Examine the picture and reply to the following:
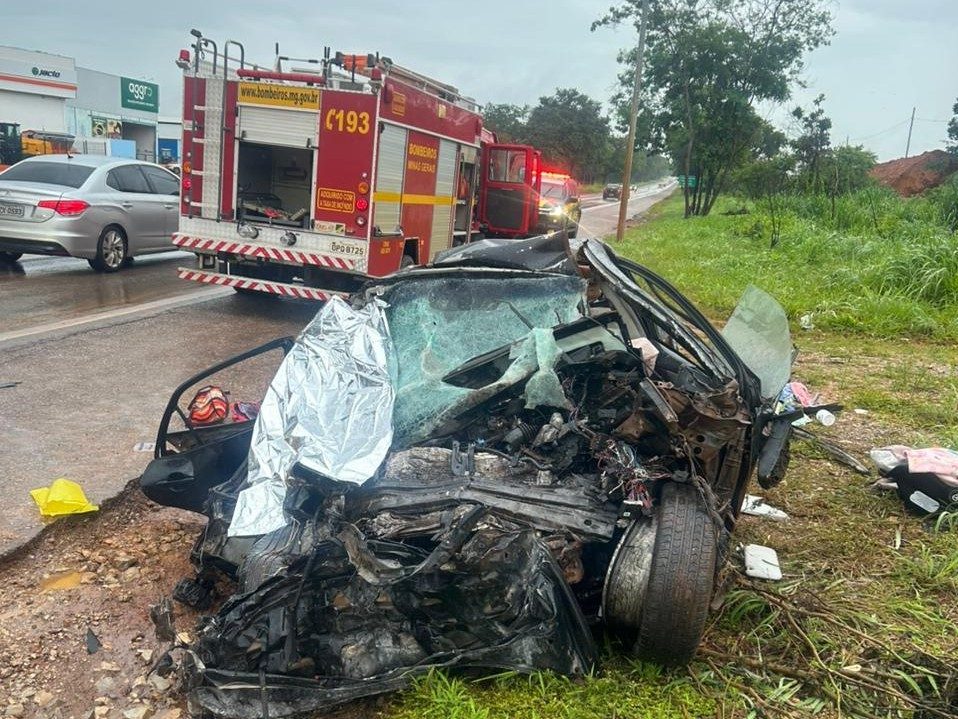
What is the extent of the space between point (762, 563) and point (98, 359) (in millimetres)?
5369

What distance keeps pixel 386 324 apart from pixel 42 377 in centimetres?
355

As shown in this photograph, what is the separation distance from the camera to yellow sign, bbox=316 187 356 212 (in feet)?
27.0

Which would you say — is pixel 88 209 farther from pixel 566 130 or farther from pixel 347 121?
pixel 566 130

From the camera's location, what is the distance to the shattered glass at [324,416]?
2805 millimetres

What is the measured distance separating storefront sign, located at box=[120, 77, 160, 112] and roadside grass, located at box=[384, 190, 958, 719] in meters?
50.5

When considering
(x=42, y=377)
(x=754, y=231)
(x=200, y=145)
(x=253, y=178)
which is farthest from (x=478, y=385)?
(x=754, y=231)

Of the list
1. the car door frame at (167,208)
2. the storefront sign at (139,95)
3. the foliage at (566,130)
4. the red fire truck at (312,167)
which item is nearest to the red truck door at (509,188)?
the red fire truck at (312,167)

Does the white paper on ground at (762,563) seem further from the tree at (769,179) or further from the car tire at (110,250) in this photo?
the tree at (769,179)

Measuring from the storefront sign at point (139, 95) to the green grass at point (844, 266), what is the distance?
1574 inches

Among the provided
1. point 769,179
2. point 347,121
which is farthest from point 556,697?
point 769,179

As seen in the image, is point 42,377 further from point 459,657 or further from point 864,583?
point 864,583

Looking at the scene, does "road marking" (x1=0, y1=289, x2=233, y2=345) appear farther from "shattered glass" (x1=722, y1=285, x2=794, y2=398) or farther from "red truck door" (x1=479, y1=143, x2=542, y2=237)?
"shattered glass" (x1=722, y1=285, x2=794, y2=398)

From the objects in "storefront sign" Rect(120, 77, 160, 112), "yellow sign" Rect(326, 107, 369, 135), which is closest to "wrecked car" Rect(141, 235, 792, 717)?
"yellow sign" Rect(326, 107, 369, 135)

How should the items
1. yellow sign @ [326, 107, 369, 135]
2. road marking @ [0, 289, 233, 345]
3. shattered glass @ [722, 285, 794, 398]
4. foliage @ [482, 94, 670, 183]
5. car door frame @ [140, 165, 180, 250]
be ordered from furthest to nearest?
foliage @ [482, 94, 670, 183] < car door frame @ [140, 165, 180, 250] < yellow sign @ [326, 107, 369, 135] < road marking @ [0, 289, 233, 345] < shattered glass @ [722, 285, 794, 398]
